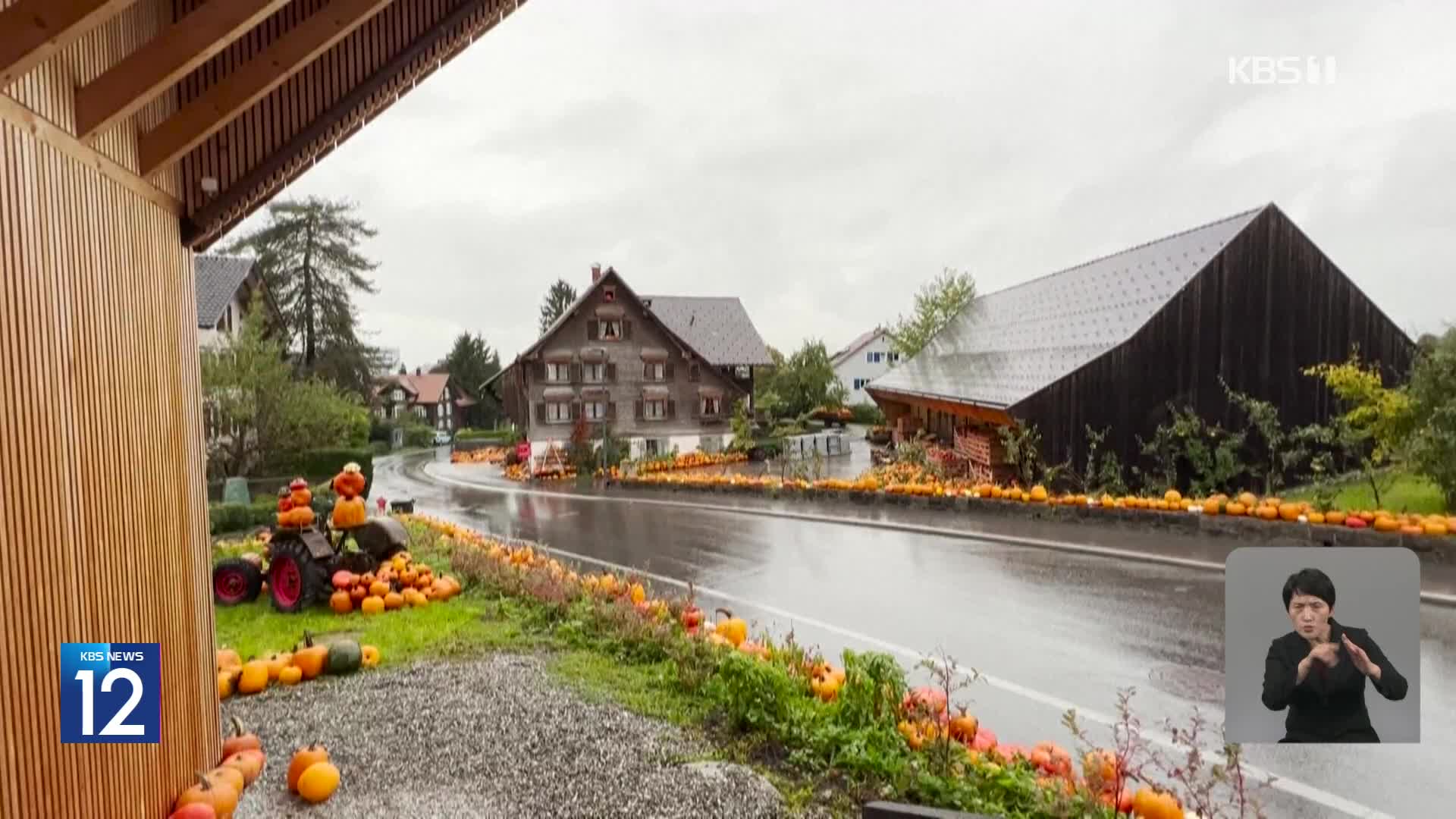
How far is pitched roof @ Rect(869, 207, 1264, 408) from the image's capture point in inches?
461

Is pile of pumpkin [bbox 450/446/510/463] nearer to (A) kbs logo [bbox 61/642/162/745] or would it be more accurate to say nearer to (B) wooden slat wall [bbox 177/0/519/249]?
(B) wooden slat wall [bbox 177/0/519/249]

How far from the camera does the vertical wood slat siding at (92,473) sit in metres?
2.14

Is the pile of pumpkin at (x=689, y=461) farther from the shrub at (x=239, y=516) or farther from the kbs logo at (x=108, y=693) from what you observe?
the kbs logo at (x=108, y=693)

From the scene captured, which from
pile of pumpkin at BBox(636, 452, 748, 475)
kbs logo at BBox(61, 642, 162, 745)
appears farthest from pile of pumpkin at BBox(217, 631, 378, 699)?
pile of pumpkin at BBox(636, 452, 748, 475)

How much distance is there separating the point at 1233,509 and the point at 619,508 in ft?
33.7

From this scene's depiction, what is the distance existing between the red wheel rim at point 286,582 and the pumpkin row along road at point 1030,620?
3.71 metres

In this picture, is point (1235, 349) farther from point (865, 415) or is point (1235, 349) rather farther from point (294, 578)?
point (865, 415)

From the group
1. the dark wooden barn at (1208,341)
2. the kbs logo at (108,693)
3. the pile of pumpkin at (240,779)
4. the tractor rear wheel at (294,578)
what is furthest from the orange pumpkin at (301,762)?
the dark wooden barn at (1208,341)

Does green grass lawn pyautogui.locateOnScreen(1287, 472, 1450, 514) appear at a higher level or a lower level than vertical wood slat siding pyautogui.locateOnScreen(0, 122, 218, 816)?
lower

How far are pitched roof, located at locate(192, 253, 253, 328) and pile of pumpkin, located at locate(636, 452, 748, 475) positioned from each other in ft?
37.8

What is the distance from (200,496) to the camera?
11.9 feet

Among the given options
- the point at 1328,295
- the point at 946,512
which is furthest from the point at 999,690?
the point at 1328,295

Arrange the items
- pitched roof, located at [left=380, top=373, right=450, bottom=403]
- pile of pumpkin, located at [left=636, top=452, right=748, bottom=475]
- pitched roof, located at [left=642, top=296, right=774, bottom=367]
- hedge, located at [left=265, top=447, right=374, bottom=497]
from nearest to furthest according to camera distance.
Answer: hedge, located at [left=265, top=447, right=374, bottom=497] → pile of pumpkin, located at [left=636, top=452, right=748, bottom=475] → pitched roof, located at [left=642, top=296, right=774, bottom=367] → pitched roof, located at [left=380, top=373, right=450, bottom=403]

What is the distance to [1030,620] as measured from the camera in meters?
6.34
